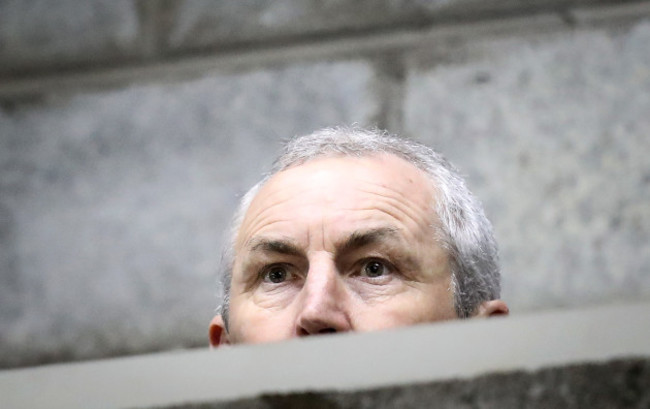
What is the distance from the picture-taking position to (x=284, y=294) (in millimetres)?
1925

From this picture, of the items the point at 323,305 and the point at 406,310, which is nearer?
the point at 323,305

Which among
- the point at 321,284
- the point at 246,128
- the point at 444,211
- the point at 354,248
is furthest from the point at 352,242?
the point at 246,128

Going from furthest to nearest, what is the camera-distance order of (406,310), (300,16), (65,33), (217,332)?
1. (65,33)
2. (300,16)
3. (217,332)
4. (406,310)

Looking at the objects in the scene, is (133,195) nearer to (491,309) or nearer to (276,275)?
(276,275)

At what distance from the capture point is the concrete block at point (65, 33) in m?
3.05

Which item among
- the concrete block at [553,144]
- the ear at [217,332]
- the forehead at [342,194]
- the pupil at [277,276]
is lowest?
the ear at [217,332]

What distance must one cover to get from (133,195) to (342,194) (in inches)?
39.1

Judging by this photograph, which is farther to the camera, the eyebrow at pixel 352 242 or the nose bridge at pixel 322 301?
the eyebrow at pixel 352 242

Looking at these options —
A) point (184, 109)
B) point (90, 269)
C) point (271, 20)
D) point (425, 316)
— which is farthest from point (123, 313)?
point (425, 316)

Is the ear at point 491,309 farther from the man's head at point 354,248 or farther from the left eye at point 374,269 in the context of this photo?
the left eye at point 374,269

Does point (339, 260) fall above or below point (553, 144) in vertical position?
below

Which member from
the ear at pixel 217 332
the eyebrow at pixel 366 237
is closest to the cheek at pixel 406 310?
the eyebrow at pixel 366 237

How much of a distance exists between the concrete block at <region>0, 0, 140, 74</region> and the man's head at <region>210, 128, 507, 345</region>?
1.01 metres

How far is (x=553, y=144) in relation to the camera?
271 cm
